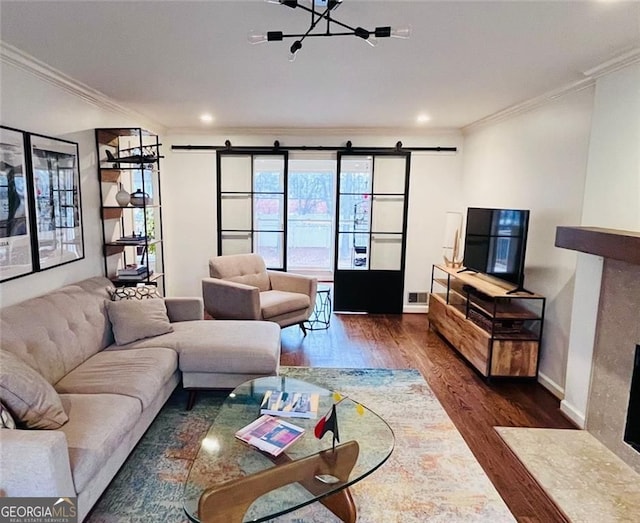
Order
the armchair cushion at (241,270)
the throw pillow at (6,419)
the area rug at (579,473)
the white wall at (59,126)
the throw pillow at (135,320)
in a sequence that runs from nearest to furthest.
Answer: the throw pillow at (6,419), the area rug at (579,473), the white wall at (59,126), the throw pillow at (135,320), the armchair cushion at (241,270)

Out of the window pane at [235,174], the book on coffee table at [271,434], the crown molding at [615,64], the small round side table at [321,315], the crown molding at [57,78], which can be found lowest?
the small round side table at [321,315]

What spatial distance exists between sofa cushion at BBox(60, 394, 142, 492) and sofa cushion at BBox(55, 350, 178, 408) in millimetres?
76

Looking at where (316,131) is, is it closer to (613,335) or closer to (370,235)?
(370,235)

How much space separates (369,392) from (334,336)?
133 cm

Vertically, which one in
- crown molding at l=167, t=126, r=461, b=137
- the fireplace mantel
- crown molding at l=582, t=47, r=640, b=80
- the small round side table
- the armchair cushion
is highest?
crown molding at l=167, t=126, r=461, b=137

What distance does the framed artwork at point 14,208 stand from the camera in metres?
2.34

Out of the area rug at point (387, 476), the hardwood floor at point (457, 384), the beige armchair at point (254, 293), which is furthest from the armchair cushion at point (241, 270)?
the area rug at point (387, 476)

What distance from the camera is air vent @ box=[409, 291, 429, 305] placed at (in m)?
5.34

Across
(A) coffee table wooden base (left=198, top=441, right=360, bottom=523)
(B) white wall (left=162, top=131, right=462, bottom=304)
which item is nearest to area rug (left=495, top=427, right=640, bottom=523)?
(A) coffee table wooden base (left=198, top=441, right=360, bottom=523)

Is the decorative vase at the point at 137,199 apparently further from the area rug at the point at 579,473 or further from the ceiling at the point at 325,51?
the area rug at the point at 579,473

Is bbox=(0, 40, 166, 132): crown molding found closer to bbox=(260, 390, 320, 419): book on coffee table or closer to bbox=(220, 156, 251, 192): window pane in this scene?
bbox=(220, 156, 251, 192): window pane

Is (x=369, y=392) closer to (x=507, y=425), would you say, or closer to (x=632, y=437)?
(x=507, y=425)

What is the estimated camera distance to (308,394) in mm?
2326

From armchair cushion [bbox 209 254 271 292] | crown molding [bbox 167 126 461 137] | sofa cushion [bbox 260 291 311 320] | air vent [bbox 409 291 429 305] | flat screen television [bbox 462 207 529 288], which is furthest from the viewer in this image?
air vent [bbox 409 291 429 305]
